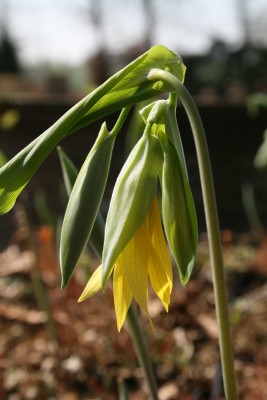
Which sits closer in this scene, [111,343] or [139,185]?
[139,185]

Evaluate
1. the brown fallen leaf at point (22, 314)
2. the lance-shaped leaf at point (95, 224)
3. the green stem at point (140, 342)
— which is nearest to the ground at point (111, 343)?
the brown fallen leaf at point (22, 314)

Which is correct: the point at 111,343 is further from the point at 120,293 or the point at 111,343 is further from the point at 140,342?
the point at 120,293

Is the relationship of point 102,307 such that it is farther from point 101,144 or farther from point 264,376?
point 101,144

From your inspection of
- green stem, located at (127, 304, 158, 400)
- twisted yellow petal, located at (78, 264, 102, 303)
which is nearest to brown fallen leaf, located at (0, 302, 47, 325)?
green stem, located at (127, 304, 158, 400)

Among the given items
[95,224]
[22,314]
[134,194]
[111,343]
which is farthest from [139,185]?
[22,314]

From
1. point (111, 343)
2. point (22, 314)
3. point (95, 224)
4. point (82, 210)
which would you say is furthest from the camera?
point (22, 314)

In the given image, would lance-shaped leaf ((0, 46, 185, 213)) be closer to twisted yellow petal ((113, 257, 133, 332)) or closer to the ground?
twisted yellow petal ((113, 257, 133, 332))
